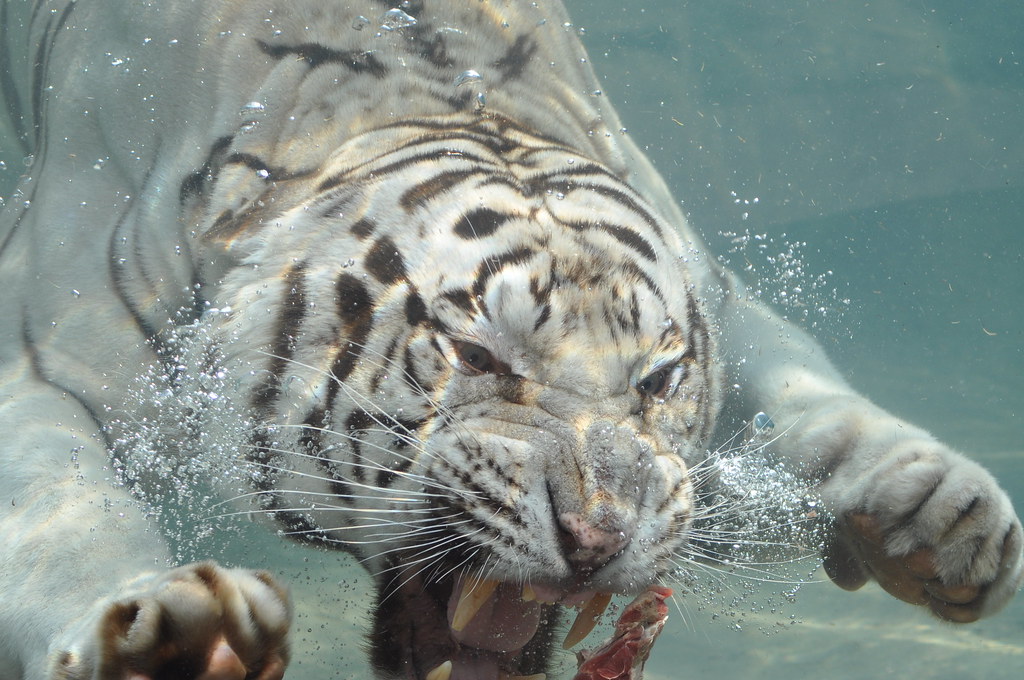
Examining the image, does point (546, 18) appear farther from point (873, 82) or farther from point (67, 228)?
point (873, 82)

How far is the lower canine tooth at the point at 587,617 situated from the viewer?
4.59ft

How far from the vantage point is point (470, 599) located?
142 cm

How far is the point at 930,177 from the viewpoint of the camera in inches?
465

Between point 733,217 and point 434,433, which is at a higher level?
point 434,433

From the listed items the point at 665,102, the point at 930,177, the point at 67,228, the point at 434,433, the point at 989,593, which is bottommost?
the point at 930,177

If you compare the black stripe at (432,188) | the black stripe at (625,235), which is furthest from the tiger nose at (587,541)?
the black stripe at (432,188)

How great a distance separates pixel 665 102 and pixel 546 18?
864cm

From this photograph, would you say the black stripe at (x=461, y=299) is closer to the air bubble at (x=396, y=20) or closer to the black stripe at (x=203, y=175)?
the black stripe at (x=203, y=175)

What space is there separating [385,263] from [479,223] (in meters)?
0.20

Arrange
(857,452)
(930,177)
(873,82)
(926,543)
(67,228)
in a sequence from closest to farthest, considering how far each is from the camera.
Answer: (926,543) → (857,452) → (67,228) → (873,82) → (930,177)

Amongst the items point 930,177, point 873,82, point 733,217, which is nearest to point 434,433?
point 873,82

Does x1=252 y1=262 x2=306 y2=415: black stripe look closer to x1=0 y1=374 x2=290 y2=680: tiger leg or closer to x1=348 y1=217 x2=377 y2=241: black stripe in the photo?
x1=348 y1=217 x2=377 y2=241: black stripe

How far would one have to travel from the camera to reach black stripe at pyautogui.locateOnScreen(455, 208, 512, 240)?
1.66 m

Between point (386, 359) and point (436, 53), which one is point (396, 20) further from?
point (386, 359)
